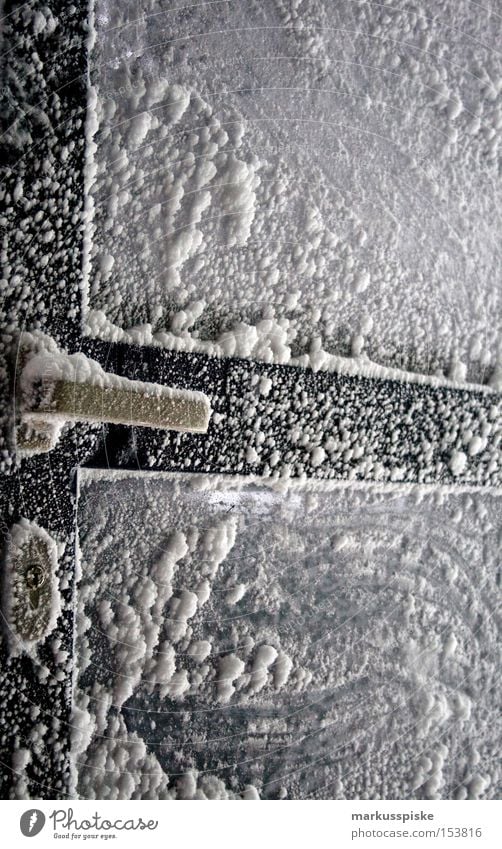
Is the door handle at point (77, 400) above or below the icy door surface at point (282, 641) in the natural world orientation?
above

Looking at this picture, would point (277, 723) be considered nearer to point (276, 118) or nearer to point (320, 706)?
point (320, 706)

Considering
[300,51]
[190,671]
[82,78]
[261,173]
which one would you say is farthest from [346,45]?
[190,671]
